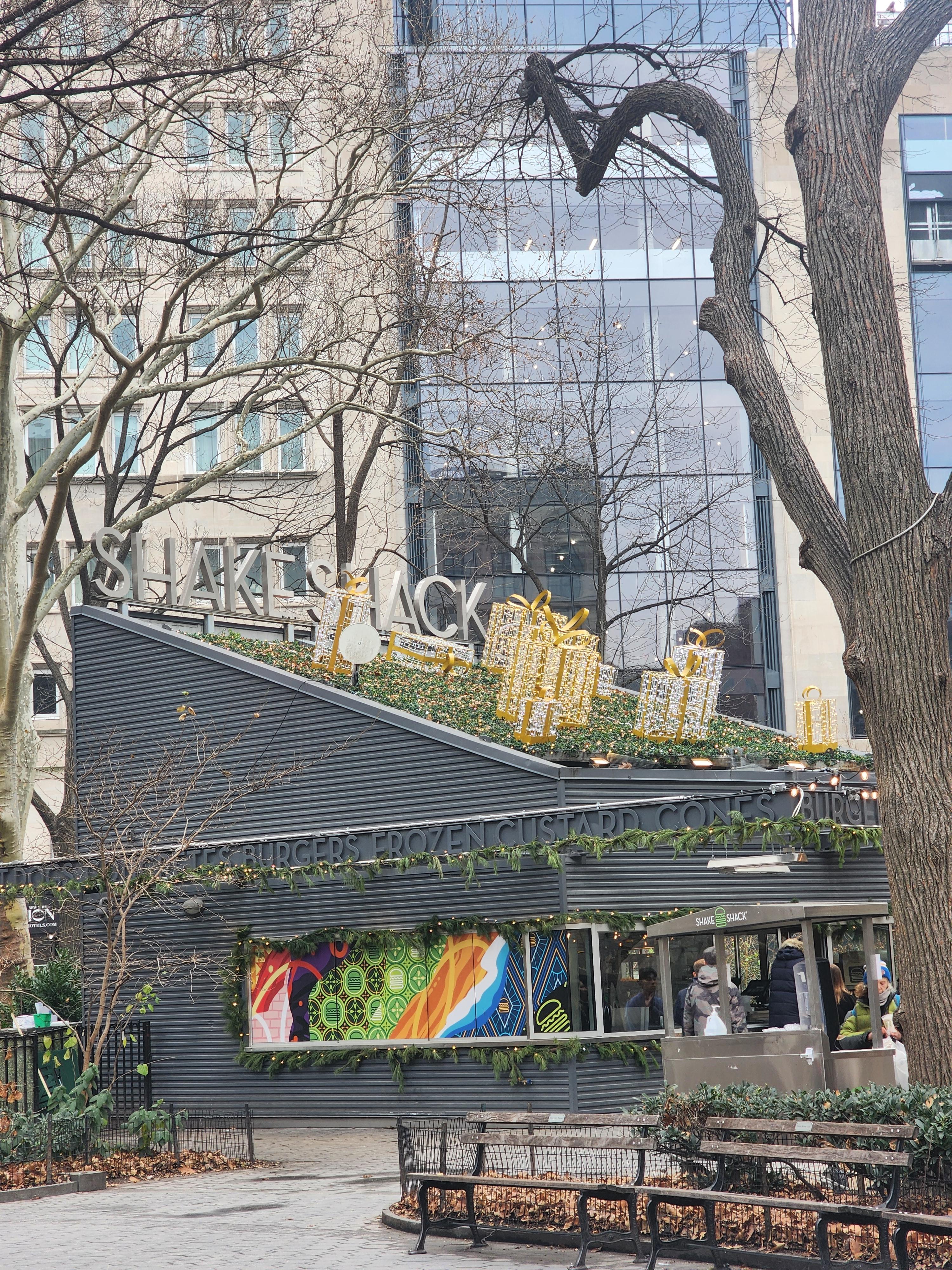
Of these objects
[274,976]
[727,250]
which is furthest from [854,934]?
[274,976]

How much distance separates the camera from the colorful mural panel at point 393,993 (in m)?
18.6

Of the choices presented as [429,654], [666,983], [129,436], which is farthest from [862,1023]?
[129,436]

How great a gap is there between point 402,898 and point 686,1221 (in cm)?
977

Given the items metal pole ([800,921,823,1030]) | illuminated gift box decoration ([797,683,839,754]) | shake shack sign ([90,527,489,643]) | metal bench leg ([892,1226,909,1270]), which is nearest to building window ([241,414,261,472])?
shake shack sign ([90,527,489,643])

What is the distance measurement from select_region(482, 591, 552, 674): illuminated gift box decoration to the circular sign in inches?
83.1

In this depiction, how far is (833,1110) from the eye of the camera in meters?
9.66

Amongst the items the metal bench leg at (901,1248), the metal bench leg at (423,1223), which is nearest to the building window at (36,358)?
the metal bench leg at (423,1223)

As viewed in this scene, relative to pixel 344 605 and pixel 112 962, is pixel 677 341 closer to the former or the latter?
pixel 344 605

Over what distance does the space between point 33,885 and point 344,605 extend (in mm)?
5932

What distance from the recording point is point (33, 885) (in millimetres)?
20922

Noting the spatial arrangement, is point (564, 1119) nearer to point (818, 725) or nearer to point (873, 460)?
point (873, 460)

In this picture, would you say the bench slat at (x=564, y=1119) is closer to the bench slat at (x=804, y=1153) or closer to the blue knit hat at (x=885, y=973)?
the bench slat at (x=804, y=1153)

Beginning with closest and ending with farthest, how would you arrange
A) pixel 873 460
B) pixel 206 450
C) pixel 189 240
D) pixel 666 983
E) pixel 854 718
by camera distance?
1. pixel 189 240
2. pixel 873 460
3. pixel 666 983
4. pixel 854 718
5. pixel 206 450

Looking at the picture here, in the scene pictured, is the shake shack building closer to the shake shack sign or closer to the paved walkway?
the shake shack sign
